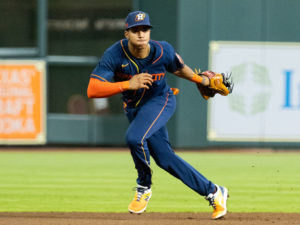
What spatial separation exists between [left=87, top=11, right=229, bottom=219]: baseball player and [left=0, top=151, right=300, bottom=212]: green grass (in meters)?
0.88

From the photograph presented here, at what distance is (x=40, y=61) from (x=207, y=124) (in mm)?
3558

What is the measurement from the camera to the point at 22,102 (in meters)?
12.6

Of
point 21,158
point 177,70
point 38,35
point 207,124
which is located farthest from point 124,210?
point 38,35

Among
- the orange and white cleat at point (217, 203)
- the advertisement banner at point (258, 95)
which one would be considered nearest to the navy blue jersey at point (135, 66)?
the orange and white cleat at point (217, 203)

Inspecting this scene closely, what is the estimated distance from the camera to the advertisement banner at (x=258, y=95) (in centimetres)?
1239

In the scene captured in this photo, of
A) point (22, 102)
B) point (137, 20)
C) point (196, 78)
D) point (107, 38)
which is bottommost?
point (22, 102)

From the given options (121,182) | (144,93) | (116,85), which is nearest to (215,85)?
(144,93)

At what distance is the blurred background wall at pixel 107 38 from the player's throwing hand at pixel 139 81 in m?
6.80

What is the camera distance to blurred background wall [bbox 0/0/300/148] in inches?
484

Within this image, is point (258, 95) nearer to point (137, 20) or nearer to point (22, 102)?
point (22, 102)

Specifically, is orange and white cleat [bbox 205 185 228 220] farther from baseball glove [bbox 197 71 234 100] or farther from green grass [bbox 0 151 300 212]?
baseball glove [bbox 197 71 234 100]

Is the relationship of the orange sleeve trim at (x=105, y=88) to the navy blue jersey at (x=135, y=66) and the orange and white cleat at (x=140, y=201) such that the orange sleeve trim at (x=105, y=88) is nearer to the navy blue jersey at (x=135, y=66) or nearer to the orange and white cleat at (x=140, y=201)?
the navy blue jersey at (x=135, y=66)

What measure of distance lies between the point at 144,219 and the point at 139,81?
1.35 metres

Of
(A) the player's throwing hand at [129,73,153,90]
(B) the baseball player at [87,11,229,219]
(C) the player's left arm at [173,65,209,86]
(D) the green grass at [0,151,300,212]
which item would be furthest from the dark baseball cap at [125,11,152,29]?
(D) the green grass at [0,151,300,212]
